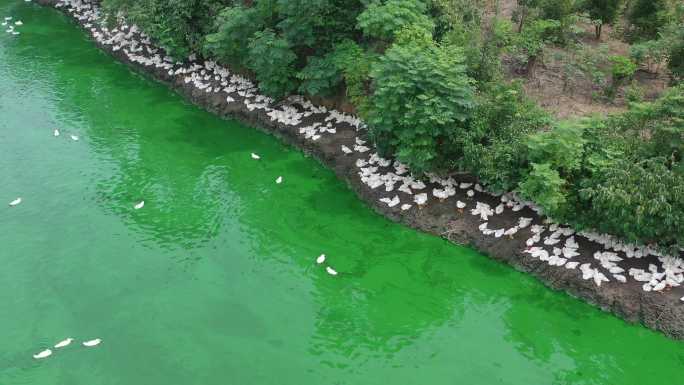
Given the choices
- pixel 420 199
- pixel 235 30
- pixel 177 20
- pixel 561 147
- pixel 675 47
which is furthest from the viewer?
pixel 177 20

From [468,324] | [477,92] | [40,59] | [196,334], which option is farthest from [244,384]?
[40,59]

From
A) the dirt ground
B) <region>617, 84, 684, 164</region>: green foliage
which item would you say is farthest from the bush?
<region>617, 84, 684, 164</region>: green foliage

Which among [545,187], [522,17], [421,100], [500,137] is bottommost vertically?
[545,187]

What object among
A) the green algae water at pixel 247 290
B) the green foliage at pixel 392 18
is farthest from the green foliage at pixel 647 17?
the green algae water at pixel 247 290

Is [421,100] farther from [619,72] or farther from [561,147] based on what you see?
[619,72]

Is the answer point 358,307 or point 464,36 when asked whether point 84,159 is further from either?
point 464,36

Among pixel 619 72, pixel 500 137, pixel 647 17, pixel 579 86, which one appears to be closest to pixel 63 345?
pixel 500 137

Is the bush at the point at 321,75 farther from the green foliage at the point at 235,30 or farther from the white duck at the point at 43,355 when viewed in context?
the white duck at the point at 43,355
